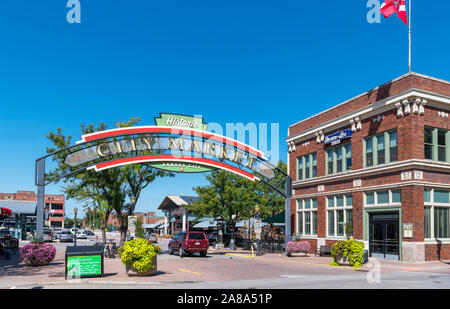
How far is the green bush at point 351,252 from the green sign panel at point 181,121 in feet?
43.0

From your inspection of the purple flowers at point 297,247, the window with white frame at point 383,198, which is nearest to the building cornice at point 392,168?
the window with white frame at point 383,198

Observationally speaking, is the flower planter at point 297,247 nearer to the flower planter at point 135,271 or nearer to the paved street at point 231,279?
the paved street at point 231,279

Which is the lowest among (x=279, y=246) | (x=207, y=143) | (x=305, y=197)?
(x=279, y=246)

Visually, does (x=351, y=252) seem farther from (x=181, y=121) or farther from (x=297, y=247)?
(x=181, y=121)

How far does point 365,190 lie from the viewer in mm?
29203

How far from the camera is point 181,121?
30.8 meters

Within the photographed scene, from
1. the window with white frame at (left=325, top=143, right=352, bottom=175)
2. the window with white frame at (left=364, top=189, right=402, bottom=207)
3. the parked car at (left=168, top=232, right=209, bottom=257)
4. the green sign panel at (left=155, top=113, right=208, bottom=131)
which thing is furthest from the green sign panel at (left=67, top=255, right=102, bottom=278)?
the window with white frame at (left=325, top=143, right=352, bottom=175)

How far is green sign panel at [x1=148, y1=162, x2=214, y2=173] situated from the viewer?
99.1 feet

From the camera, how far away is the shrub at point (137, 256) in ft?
57.6

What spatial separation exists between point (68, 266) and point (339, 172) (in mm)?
21720

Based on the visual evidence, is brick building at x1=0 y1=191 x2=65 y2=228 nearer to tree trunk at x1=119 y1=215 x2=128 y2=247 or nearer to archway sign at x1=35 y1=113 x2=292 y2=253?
tree trunk at x1=119 y1=215 x2=128 y2=247
